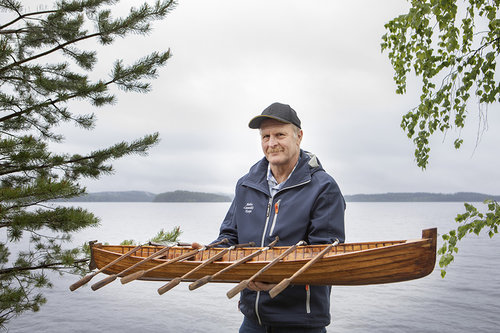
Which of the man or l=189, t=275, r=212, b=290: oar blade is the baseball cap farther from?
l=189, t=275, r=212, b=290: oar blade

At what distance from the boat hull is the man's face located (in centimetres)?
68

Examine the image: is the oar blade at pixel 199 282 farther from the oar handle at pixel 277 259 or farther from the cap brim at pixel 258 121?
the cap brim at pixel 258 121

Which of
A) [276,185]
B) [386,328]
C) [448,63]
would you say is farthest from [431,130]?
[386,328]

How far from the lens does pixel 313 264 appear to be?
2.74 m

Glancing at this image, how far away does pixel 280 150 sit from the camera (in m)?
3.12

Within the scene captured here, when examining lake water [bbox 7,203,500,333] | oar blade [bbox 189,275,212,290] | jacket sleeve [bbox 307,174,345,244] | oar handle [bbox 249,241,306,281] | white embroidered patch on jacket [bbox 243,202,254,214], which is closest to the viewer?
oar blade [bbox 189,275,212,290]

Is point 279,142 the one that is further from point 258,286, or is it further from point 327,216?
point 258,286

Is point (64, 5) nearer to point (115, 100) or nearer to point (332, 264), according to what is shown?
point (115, 100)

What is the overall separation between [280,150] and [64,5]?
571 cm

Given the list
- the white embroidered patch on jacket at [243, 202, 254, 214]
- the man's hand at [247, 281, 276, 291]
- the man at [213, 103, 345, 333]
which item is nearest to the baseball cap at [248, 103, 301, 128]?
the man at [213, 103, 345, 333]

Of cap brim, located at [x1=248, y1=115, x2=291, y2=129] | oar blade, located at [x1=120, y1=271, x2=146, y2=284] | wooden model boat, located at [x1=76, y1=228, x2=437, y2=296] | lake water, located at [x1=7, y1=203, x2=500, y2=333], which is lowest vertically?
lake water, located at [x1=7, y1=203, x2=500, y2=333]

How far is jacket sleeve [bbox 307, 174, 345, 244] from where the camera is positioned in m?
2.89

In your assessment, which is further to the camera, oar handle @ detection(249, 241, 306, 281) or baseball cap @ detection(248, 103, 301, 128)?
baseball cap @ detection(248, 103, 301, 128)

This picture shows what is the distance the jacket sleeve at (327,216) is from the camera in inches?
114
